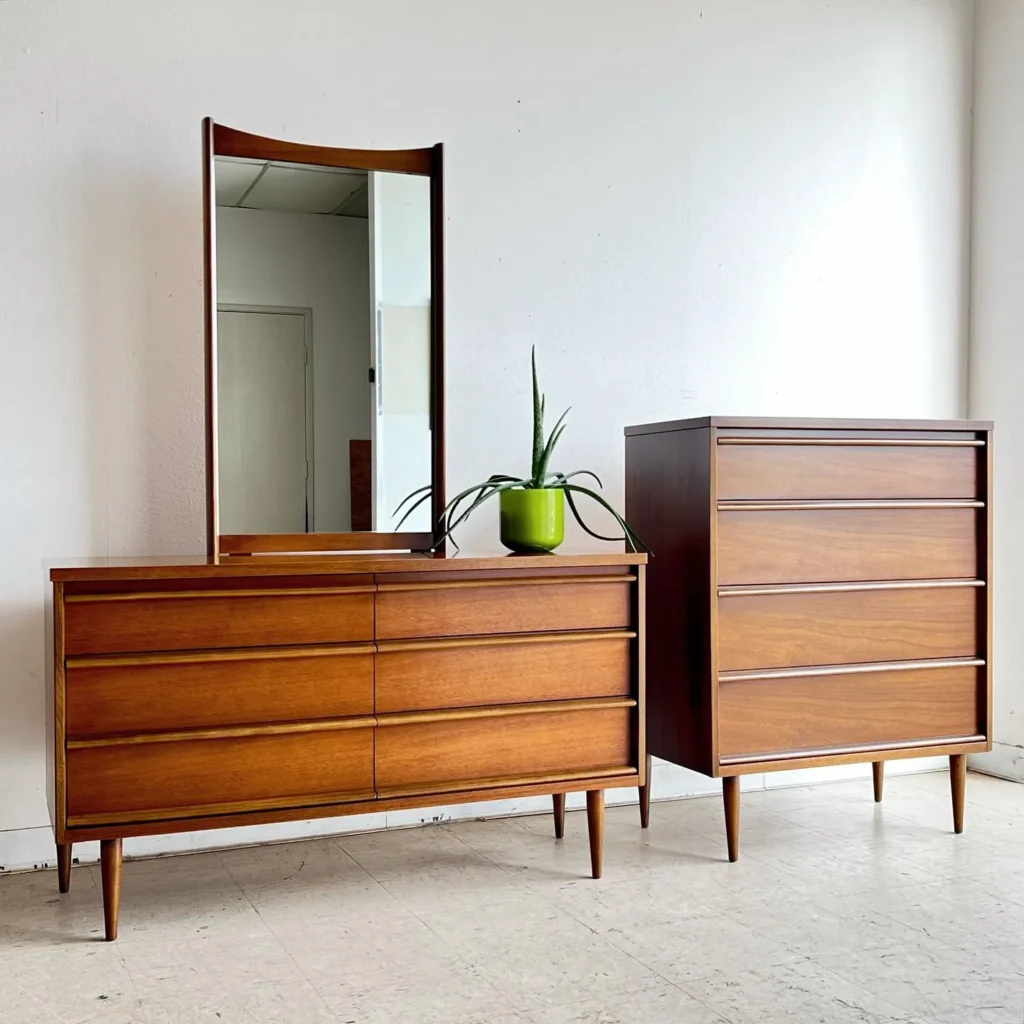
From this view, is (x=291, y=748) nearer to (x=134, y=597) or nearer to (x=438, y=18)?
(x=134, y=597)

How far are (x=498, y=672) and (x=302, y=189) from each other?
4.14ft

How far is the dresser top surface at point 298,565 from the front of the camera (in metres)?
2.22

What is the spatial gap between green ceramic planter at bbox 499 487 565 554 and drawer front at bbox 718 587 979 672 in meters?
0.43

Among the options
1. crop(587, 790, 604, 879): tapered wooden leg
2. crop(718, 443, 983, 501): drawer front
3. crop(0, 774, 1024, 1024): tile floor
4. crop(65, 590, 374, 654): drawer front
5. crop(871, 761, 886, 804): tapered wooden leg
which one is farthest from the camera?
crop(871, 761, 886, 804): tapered wooden leg

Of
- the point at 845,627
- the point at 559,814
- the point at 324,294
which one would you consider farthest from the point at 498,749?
the point at 324,294

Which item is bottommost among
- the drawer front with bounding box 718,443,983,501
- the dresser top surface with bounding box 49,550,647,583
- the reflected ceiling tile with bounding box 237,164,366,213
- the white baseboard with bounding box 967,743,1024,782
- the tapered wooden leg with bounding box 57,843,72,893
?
the white baseboard with bounding box 967,743,1024,782

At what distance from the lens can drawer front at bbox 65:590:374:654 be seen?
7.27 ft

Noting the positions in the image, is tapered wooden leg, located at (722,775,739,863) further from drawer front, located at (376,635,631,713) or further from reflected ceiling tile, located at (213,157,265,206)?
reflected ceiling tile, located at (213,157,265,206)

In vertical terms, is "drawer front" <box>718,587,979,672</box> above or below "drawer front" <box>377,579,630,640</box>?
below

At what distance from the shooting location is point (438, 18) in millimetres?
3074

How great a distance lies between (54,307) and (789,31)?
2.28m

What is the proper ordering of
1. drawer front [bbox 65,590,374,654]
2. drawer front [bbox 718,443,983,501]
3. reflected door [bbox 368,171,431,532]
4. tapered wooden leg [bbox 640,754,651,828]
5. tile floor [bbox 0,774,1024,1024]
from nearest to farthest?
tile floor [bbox 0,774,1024,1024] → drawer front [bbox 65,590,374,654] → drawer front [bbox 718,443,983,501] → reflected door [bbox 368,171,431,532] → tapered wooden leg [bbox 640,754,651,828]

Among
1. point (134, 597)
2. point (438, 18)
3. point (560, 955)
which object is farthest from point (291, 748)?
point (438, 18)

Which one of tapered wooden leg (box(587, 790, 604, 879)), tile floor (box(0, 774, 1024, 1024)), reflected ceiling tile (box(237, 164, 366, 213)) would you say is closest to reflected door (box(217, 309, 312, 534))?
reflected ceiling tile (box(237, 164, 366, 213))
